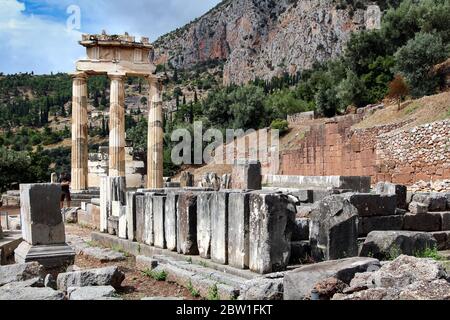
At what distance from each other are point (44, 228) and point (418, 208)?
773cm

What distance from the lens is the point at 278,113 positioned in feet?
182

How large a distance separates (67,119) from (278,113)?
6769 cm

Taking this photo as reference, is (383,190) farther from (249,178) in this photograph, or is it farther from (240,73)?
(240,73)

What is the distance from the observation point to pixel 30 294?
645 centimetres

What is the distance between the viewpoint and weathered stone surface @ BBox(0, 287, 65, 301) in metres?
6.34

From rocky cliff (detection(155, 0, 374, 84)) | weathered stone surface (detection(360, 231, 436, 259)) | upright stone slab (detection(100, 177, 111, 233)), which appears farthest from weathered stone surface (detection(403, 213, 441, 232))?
rocky cliff (detection(155, 0, 374, 84))

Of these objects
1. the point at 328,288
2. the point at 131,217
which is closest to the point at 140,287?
the point at 328,288

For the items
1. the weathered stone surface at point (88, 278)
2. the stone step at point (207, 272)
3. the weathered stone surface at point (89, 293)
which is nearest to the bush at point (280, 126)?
the stone step at point (207, 272)

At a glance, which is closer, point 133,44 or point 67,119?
point 133,44

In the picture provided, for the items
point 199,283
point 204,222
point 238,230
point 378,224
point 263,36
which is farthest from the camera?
point 263,36

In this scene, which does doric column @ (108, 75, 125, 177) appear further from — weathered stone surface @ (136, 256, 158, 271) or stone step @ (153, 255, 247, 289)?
stone step @ (153, 255, 247, 289)

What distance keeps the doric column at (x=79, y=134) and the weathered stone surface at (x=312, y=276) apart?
23.3 meters

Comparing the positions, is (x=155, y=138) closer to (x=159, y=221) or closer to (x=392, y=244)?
(x=159, y=221)
